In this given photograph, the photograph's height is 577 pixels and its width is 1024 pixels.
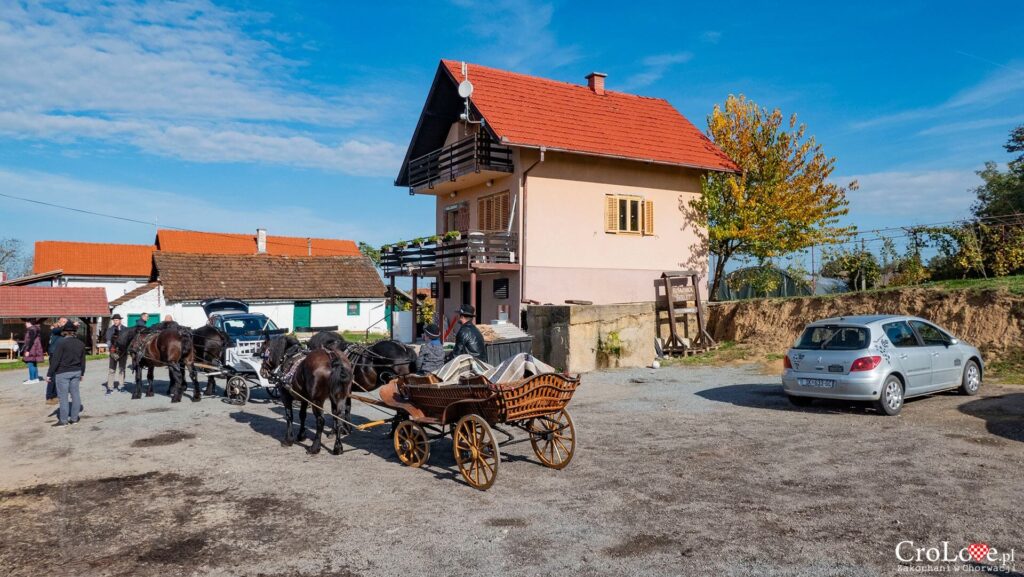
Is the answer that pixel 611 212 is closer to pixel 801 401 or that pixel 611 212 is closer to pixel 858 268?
pixel 858 268

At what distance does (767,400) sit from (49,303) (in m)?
36.2

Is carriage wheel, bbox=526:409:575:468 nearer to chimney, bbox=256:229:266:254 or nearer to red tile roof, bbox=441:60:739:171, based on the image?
red tile roof, bbox=441:60:739:171

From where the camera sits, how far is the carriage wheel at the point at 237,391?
600 inches

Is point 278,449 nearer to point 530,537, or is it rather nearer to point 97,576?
point 97,576

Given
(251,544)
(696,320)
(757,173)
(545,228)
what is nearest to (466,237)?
(545,228)

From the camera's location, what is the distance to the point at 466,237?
22406 mm

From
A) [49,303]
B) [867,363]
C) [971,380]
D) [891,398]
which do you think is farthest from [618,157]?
[49,303]

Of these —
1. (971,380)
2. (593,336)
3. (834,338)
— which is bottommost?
(971,380)

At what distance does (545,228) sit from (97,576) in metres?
18.8

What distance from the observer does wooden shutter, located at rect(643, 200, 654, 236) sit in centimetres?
2497

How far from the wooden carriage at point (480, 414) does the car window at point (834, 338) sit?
18.1 feet

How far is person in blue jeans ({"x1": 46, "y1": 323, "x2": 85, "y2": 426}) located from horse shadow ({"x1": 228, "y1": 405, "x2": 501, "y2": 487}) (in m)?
2.76

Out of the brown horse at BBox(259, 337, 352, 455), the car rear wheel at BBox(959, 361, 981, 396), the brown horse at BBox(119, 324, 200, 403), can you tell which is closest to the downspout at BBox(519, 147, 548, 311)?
the brown horse at BBox(119, 324, 200, 403)

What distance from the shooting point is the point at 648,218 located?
25.0 m
